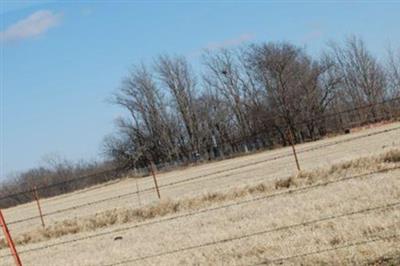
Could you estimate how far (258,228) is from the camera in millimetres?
12312

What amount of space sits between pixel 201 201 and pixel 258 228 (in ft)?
23.5

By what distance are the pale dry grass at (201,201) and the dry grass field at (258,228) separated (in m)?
0.04

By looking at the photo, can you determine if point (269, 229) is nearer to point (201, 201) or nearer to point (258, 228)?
point (258, 228)

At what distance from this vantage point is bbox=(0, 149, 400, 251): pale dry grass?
58.6 feet

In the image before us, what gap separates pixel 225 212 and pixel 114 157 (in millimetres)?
77641

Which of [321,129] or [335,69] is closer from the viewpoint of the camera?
[321,129]

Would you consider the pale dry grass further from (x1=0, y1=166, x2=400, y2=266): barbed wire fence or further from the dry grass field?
(x1=0, y1=166, x2=400, y2=266): barbed wire fence

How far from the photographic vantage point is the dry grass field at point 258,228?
30.8ft

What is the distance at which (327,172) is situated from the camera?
59.6 ft

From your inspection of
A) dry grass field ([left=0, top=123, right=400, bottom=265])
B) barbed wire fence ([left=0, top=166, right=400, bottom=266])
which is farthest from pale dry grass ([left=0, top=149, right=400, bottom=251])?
barbed wire fence ([left=0, top=166, right=400, bottom=266])

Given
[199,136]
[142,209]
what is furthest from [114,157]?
[142,209]

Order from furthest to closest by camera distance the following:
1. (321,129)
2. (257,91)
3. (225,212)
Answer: (257,91) → (321,129) → (225,212)

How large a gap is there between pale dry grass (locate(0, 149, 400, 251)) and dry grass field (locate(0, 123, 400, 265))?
0.12 feet

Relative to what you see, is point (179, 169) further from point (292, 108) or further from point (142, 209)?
point (142, 209)
